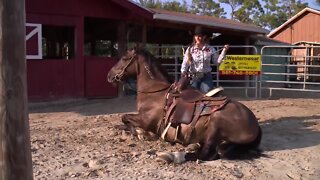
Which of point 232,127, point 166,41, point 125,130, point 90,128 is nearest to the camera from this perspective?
point 232,127

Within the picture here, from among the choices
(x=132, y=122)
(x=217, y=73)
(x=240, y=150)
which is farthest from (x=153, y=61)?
(x=217, y=73)

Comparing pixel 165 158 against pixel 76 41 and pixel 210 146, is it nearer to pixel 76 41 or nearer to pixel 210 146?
pixel 210 146

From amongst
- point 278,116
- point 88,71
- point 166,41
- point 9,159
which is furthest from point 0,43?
point 166,41

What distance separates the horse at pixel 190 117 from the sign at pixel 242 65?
701cm

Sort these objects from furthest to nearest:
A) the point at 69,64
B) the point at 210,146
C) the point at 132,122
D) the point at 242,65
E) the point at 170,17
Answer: the point at 242,65, the point at 170,17, the point at 69,64, the point at 132,122, the point at 210,146

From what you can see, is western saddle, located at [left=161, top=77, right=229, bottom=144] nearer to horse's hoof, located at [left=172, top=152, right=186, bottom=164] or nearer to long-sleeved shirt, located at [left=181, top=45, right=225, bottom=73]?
horse's hoof, located at [left=172, top=152, right=186, bottom=164]

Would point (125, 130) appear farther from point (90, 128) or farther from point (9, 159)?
point (9, 159)

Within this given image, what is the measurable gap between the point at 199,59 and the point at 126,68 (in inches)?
47.4

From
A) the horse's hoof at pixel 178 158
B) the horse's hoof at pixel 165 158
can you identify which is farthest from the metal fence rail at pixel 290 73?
the horse's hoof at pixel 165 158

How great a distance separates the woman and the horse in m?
0.57

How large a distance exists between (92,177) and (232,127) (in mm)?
1947

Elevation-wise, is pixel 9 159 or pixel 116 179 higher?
pixel 9 159

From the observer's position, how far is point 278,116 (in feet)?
31.3

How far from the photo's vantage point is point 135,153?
5.91m
